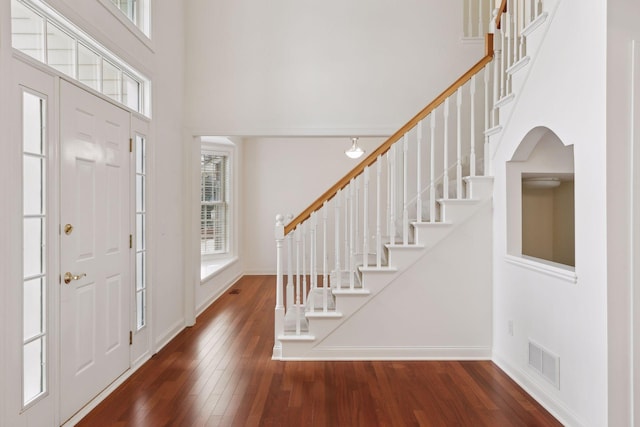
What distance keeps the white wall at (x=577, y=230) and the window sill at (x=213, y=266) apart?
397 centimetres

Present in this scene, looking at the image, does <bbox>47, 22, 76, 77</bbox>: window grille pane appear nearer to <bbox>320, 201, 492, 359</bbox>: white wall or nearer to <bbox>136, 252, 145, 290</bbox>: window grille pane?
<bbox>136, 252, 145, 290</bbox>: window grille pane

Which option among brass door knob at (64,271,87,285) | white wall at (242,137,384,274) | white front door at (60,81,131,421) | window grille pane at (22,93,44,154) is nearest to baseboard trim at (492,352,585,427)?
white front door at (60,81,131,421)

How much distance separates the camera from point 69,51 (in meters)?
2.51

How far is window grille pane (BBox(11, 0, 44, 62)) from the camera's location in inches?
80.4

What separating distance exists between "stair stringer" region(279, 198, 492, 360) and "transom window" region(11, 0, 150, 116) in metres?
2.57

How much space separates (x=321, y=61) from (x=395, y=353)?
324 cm

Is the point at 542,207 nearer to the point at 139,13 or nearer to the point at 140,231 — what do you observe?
the point at 140,231

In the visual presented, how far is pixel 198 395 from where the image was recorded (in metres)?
2.77

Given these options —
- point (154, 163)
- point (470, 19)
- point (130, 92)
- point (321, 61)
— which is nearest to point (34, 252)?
point (154, 163)

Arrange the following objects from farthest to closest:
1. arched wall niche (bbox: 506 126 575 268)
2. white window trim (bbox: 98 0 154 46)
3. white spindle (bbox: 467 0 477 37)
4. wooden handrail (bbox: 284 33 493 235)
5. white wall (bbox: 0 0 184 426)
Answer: white spindle (bbox: 467 0 477 37), wooden handrail (bbox: 284 33 493 235), arched wall niche (bbox: 506 126 575 268), white window trim (bbox: 98 0 154 46), white wall (bbox: 0 0 184 426)

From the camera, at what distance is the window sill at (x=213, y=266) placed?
5.47 meters

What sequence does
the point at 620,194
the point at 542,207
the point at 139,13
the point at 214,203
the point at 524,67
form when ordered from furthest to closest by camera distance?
the point at 214,203 → the point at 542,207 → the point at 139,13 → the point at 524,67 → the point at 620,194

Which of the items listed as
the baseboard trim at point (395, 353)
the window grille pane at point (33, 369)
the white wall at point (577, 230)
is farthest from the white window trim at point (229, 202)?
the white wall at point (577, 230)

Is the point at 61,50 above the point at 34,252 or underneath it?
above
